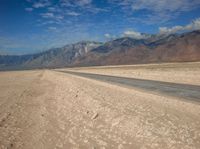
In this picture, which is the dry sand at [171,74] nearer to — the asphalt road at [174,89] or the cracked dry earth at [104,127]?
the asphalt road at [174,89]

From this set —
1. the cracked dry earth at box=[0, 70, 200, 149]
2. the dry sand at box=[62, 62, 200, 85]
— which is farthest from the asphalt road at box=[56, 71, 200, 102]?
the dry sand at box=[62, 62, 200, 85]

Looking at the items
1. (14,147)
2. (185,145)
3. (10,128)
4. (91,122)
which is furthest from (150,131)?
(10,128)

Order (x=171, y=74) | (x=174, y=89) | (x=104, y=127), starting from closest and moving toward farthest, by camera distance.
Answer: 1. (x=104, y=127)
2. (x=174, y=89)
3. (x=171, y=74)

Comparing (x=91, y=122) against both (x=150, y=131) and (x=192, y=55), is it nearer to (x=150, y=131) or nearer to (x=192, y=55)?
(x=150, y=131)

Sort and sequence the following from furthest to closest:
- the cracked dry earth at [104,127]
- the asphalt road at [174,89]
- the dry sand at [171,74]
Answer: the dry sand at [171,74] < the asphalt road at [174,89] < the cracked dry earth at [104,127]

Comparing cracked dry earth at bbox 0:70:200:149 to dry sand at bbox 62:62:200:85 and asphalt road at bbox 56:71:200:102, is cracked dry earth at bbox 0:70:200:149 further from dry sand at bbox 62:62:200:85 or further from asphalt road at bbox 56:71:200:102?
dry sand at bbox 62:62:200:85

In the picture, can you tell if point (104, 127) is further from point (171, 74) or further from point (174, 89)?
point (171, 74)

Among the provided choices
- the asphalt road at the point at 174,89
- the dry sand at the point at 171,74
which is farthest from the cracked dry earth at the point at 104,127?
the dry sand at the point at 171,74

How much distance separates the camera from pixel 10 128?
28.7 feet

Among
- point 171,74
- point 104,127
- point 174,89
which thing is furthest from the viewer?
point 171,74

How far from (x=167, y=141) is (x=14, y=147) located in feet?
18.0

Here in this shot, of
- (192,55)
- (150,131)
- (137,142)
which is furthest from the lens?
(192,55)

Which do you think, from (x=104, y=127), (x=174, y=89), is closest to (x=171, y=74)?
(x=174, y=89)

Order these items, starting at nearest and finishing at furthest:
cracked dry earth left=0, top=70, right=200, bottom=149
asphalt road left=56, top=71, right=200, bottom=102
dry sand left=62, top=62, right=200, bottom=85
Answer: cracked dry earth left=0, top=70, right=200, bottom=149 → asphalt road left=56, top=71, right=200, bottom=102 → dry sand left=62, top=62, right=200, bottom=85
